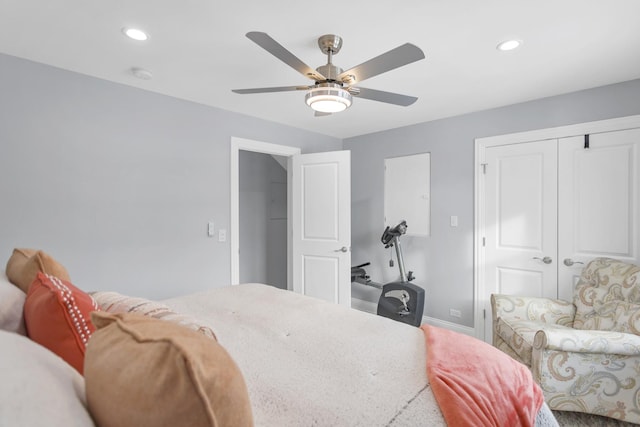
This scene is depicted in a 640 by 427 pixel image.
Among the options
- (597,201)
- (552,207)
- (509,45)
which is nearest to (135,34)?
(509,45)

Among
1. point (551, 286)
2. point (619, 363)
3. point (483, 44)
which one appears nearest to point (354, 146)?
point (483, 44)

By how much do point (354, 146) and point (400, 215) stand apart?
3.89ft

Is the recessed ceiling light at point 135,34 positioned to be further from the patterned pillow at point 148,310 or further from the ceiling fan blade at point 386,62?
the patterned pillow at point 148,310

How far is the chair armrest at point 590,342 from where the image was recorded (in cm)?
179

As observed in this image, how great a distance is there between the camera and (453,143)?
11.1 feet

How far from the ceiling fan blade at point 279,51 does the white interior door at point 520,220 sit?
2.29 metres

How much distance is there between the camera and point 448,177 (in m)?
3.45

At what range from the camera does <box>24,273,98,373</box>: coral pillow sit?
808 millimetres

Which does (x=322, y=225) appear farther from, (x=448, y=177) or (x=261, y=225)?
(x=448, y=177)

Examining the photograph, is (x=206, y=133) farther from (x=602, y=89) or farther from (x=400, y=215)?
(x=602, y=89)

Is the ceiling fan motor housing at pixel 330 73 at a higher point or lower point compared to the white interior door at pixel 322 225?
higher

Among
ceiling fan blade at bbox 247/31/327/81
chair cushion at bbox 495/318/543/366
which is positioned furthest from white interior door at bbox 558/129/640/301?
ceiling fan blade at bbox 247/31/327/81

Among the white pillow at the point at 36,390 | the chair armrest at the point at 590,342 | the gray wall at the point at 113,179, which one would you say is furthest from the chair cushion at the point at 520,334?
the gray wall at the point at 113,179

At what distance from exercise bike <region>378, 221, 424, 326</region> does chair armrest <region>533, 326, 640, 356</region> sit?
1.32 m
